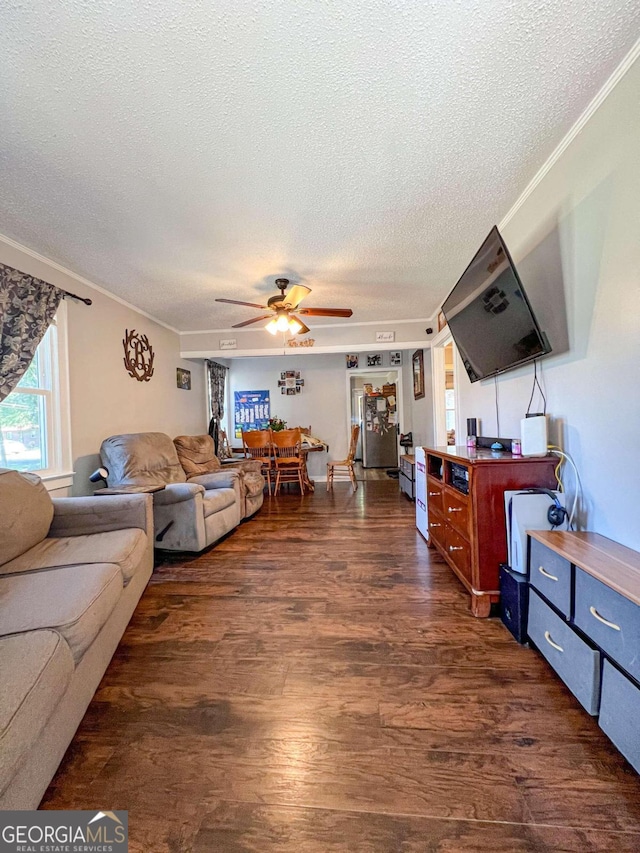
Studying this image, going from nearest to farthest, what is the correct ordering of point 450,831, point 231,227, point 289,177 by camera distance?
point 450,831, point 289,177, point 231,227

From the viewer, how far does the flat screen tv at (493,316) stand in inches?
69.1

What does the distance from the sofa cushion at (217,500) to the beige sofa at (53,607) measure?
70 cm

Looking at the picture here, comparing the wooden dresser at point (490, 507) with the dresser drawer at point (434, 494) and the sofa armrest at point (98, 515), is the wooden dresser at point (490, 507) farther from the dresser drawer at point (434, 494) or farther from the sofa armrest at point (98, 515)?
the sofa armrest at point (98, 515)

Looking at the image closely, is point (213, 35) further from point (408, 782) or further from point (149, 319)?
point (149, 319)

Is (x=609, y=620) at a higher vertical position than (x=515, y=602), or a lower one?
higher

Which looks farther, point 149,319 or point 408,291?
point 149,319

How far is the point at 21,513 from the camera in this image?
1.74 meters

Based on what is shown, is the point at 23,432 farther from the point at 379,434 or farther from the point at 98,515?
the point at 379,434

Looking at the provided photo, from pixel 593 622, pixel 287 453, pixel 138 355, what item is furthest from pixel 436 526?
pixel 138 355

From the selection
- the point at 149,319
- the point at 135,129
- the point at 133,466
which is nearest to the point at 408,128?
Answer: the point at 135,129

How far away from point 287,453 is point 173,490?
8.63 feet

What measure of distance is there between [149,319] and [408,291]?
2.99m

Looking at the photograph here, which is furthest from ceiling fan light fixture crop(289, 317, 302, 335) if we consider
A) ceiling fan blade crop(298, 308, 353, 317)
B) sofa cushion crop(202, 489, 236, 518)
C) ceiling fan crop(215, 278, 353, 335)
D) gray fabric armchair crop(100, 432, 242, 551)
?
sofa cushion crop(202, 489, 236, 518)

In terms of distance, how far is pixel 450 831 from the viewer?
893mm
